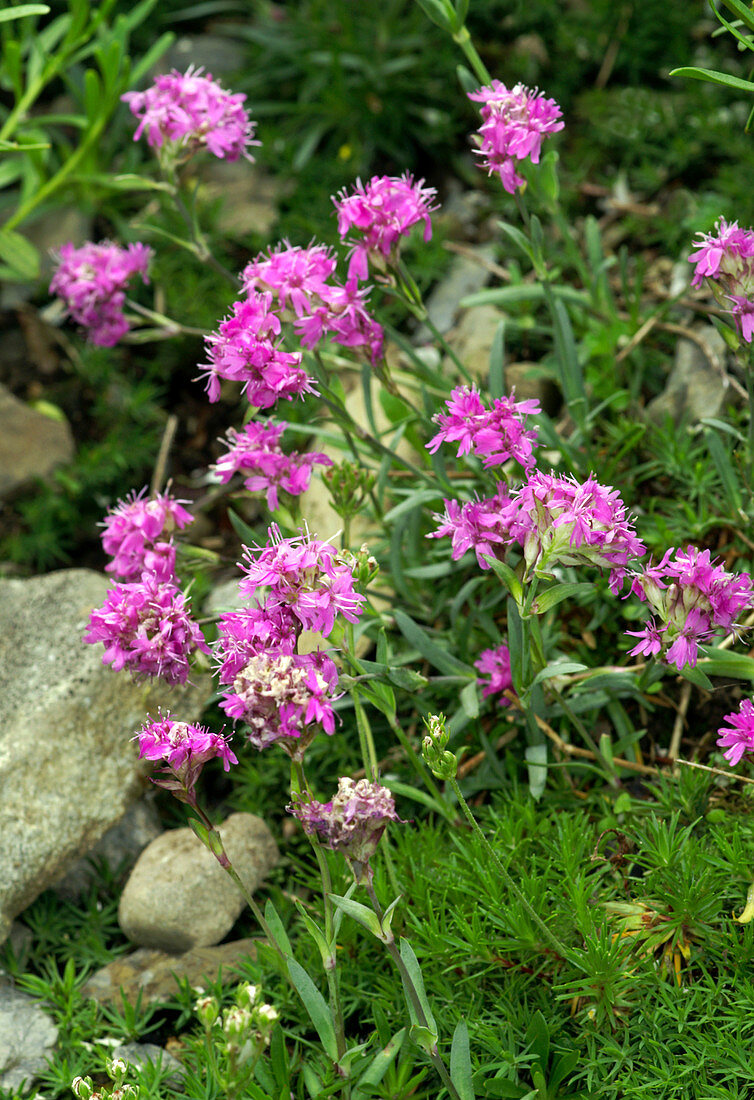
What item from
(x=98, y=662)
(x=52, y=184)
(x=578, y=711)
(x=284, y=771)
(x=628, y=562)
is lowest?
(x=284, y=771)

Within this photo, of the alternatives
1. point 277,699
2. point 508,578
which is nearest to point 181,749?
point 277,699

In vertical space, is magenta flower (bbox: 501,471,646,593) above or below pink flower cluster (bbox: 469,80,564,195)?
below

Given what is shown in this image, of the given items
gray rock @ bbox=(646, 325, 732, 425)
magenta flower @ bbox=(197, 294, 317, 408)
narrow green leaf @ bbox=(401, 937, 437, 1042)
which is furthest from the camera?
gray rock @ bbox=(646, 325, 732, 425)

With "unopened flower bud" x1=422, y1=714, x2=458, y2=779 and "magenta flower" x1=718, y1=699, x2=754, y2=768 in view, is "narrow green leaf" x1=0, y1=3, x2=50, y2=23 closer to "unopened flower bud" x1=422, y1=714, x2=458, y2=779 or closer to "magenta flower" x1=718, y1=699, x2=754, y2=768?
"unopened flower bud" x1=422, y1=714, x2=458, y2=779

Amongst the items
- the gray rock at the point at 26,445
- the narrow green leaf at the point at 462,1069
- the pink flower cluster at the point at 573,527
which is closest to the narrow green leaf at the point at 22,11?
the gray rock at the point at 26,445

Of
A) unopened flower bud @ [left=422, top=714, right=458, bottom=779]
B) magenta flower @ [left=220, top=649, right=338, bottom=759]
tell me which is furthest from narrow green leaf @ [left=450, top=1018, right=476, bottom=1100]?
magenta flower @ [left=220, top=649, right=338, bottom=759]

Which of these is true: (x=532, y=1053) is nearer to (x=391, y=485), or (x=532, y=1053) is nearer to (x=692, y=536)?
(x=692, y=536)

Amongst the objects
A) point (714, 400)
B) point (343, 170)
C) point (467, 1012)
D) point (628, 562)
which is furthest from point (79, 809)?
point (343, 170)
